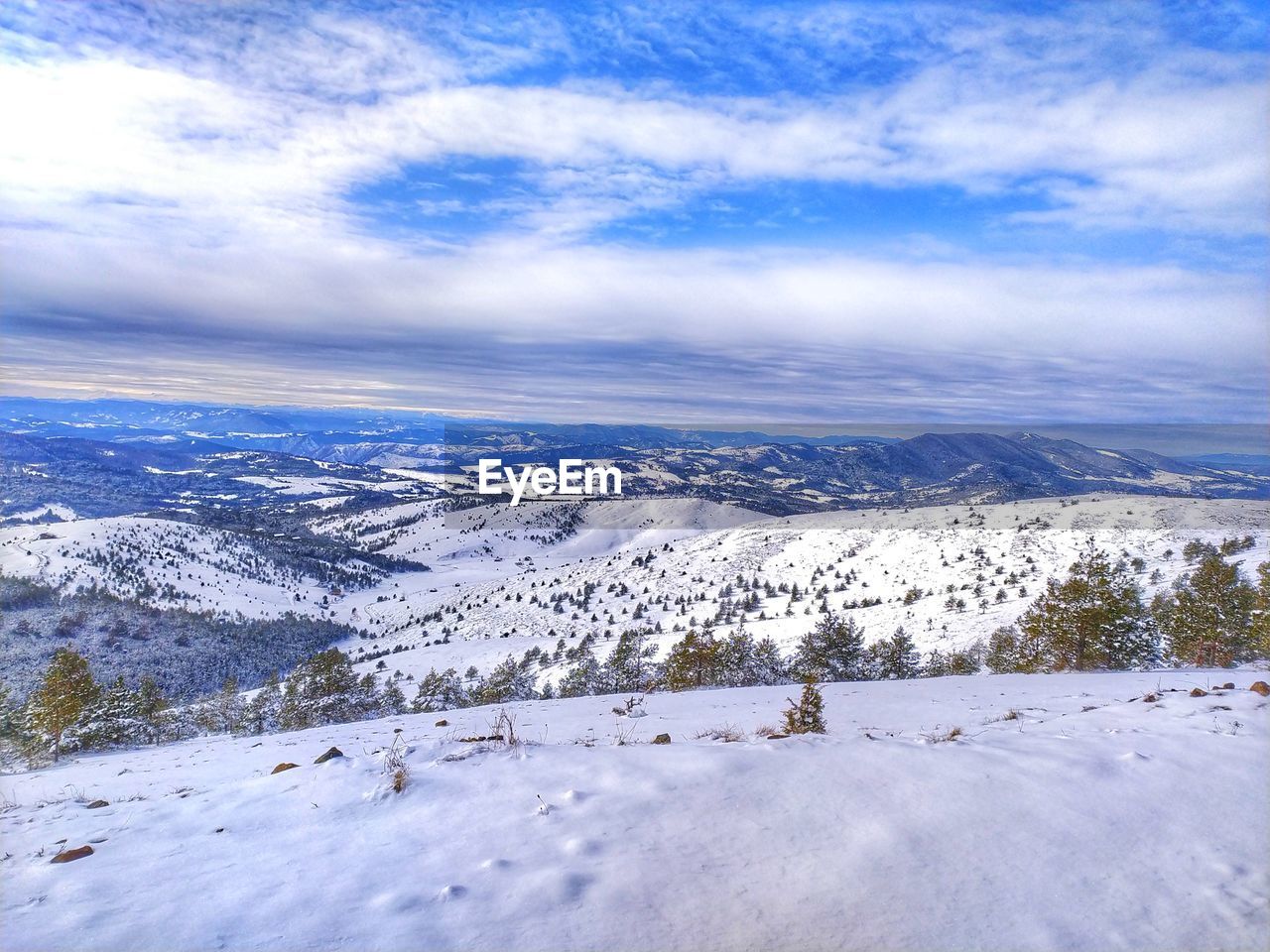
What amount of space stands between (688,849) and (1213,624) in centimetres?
3644

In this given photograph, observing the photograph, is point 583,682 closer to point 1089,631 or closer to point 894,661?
point 894,661

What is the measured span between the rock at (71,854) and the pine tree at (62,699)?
14.4 m

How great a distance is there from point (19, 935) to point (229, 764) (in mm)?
6247

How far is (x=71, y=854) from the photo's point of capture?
536 cm

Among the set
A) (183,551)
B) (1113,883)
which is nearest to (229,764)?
(1113,883)

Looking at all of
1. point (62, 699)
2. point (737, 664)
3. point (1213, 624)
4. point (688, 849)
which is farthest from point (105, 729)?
point (1213, 624)

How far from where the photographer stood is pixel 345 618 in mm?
147125

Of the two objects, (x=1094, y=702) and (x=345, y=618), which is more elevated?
(x=1094, y=702)

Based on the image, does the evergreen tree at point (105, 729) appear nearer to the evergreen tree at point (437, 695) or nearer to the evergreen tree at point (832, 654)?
the evergreen tree at point (437, 695)

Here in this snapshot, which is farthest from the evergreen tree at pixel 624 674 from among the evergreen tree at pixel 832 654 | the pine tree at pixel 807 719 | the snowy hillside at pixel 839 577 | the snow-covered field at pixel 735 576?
the pine tree at pixel 807 719

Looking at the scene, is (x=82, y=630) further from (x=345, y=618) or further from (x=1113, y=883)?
(x=1113, y=883)

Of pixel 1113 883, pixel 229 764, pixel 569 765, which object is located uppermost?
pixel 1113 883

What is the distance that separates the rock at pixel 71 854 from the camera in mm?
5305

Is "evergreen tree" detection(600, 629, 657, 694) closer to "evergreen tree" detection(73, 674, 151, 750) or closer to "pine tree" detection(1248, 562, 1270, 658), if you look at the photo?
"evergreen tree" detection(73, 674, 151, 750)
